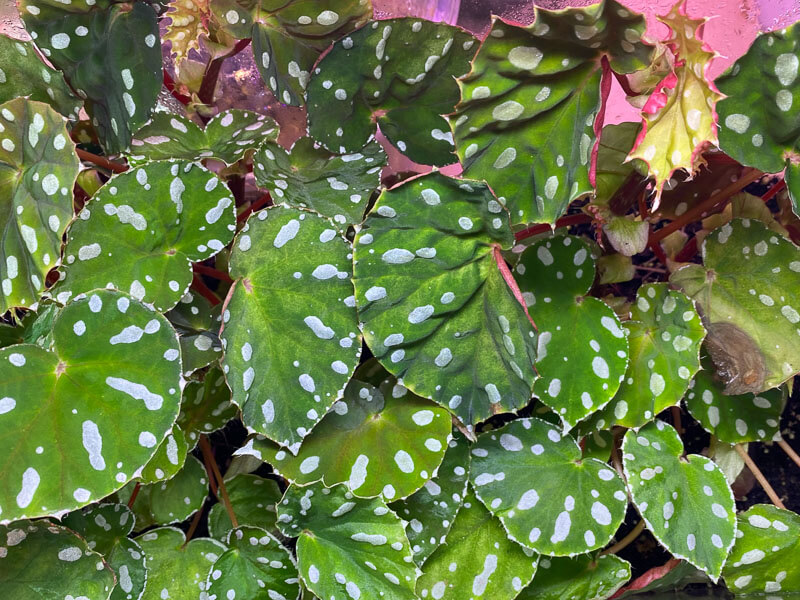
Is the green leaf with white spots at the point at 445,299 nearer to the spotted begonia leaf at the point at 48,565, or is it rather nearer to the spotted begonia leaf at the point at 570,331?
the spotted begonia leaf at the point at 570,331

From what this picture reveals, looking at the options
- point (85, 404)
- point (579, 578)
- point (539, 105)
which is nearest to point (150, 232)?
point (85, 404)

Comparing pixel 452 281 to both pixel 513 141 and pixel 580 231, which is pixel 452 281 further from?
pixel 580 231

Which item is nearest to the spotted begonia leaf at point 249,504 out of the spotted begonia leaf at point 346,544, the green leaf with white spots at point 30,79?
the spotted begonia leaf at point 346,544

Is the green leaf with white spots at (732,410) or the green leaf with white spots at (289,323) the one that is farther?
the green leaf with white spots at (732,410)

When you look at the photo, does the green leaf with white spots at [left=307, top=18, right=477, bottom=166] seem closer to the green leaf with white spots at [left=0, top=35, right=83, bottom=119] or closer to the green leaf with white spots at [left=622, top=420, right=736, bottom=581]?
the green leaf with white spots at [left=0, top=35, right=83, bottom=119]

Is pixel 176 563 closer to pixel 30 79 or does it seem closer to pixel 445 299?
pixel 445 299

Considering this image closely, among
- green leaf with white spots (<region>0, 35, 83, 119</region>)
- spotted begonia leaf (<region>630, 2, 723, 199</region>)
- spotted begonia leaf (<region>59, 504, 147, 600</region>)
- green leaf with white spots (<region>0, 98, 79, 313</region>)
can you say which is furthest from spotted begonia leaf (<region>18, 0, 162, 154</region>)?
spotted begonia leaf (<region>630, 2, 723, 199</region>)

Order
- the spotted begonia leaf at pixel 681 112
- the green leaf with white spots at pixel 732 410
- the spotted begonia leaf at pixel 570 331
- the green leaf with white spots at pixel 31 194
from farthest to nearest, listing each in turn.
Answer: the green leaf with white spots at pixel 732 410 → the spotted begonia leaf at pixel 570 331 → the green leaf with white spots at pixel 31 194 → the spotted begonia leaf at pixel 681 112
